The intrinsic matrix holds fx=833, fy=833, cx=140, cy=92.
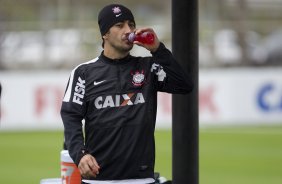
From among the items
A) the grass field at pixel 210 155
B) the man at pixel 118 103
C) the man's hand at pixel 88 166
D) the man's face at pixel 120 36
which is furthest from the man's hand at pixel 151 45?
the grass field at pixel 210 155

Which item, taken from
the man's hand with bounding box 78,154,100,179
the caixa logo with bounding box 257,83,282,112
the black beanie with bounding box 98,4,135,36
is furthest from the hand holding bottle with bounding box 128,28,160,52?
the caixa logo with bounding box 257,83,282,112

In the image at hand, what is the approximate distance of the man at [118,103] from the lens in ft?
15.6

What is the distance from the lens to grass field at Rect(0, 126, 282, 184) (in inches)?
476

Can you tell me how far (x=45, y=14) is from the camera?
72.1 feet

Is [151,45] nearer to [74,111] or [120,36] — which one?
[120,36]

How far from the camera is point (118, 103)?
4789 mm

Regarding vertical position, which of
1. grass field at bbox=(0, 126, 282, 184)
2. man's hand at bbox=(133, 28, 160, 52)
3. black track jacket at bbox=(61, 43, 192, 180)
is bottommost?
grass field at bbox=(0, 126, 282, 184)

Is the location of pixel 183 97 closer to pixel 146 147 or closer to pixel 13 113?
pixel 146 147

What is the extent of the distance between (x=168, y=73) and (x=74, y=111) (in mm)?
585

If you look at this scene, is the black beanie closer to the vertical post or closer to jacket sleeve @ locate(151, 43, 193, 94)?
jacket sleeve @ locate(151, 43, 193, 94)

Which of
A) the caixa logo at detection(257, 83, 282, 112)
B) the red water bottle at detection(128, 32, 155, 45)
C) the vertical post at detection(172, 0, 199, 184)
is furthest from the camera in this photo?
the caixa logo at detection(257, 83, 282, 112)

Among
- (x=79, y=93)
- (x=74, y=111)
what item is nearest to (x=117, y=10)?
(x=79, y=93)

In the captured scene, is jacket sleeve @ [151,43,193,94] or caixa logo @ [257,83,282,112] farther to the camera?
caixa logo @ [257,83,282,112]

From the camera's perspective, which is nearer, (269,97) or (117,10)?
(117,10)
